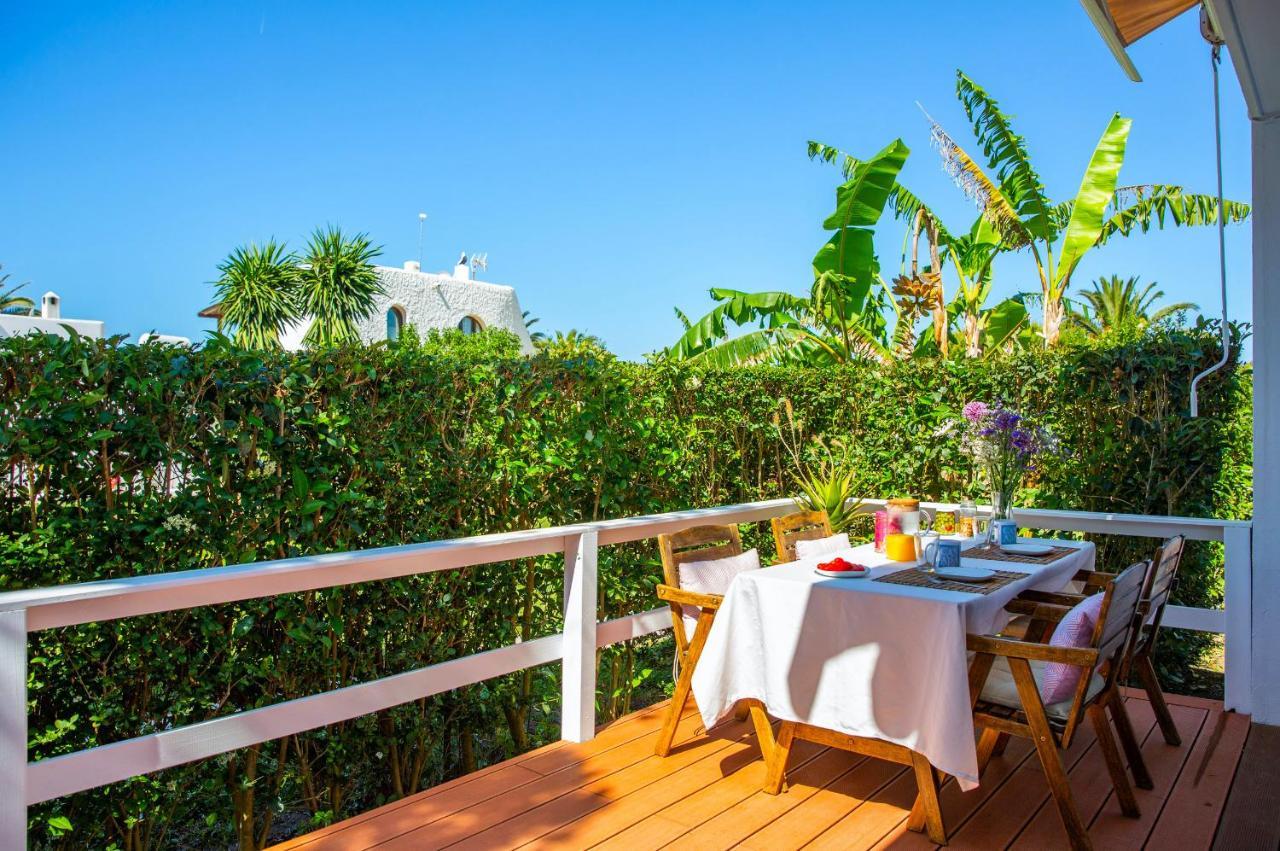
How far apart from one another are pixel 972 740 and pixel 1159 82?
11878mm

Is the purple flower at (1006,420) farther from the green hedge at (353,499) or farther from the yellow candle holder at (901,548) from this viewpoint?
the green hedge at (353,499)

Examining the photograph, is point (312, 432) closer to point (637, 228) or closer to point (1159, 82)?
point (1159, 82)

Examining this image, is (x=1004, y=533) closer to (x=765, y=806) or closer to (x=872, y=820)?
(x=872, y=820)

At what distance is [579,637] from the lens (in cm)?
363

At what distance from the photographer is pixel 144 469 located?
279cm

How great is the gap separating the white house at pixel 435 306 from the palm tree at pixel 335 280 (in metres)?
0.65

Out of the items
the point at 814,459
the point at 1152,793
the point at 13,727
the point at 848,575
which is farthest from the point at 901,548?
the point at 13,727

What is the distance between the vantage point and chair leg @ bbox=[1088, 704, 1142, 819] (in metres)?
2.92

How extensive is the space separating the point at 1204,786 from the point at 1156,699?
1.35ft

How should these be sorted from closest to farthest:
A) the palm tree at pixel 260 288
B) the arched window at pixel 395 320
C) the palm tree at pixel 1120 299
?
the palm tree at pixel 260 288, the palm tree at pixel 1120 299, the arched window at pixel 395 320

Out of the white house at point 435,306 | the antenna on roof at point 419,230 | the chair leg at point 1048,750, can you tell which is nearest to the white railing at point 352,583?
the chair leg at point 1048,750

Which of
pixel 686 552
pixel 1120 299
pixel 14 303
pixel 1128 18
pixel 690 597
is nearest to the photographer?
pixel 1128 18

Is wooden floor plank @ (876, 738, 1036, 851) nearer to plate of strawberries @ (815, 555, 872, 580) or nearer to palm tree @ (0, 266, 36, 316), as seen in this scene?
plate of strawberries @ (815, 555, 872, 580)

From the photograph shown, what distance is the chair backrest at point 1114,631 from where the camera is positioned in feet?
8.79
